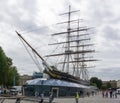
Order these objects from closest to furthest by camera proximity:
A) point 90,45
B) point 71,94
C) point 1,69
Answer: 1. point 71,94
2. point 1,69
3. point 90,45

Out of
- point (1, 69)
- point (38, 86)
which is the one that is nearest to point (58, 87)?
point (38, 86)

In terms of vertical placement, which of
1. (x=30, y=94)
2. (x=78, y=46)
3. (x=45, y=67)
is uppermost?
(x=78, y=46)

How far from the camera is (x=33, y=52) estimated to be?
7569cm

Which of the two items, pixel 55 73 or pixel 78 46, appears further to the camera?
pixel 78 46

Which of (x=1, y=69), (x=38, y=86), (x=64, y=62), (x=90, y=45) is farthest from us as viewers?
(x=90, y=45)

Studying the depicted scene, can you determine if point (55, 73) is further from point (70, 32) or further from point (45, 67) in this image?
point (70, 32)

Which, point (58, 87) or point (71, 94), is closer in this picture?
point (58, 87)

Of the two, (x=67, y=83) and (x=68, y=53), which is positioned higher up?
(x=68, y=53)

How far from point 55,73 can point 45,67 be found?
8.65 feet

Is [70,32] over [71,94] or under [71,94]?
over

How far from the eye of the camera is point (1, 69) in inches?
3693

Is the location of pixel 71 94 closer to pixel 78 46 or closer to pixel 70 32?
pixel 70 32

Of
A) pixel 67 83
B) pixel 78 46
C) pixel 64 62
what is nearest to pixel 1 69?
pixel 64 62

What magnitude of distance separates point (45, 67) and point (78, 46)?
141 ft
